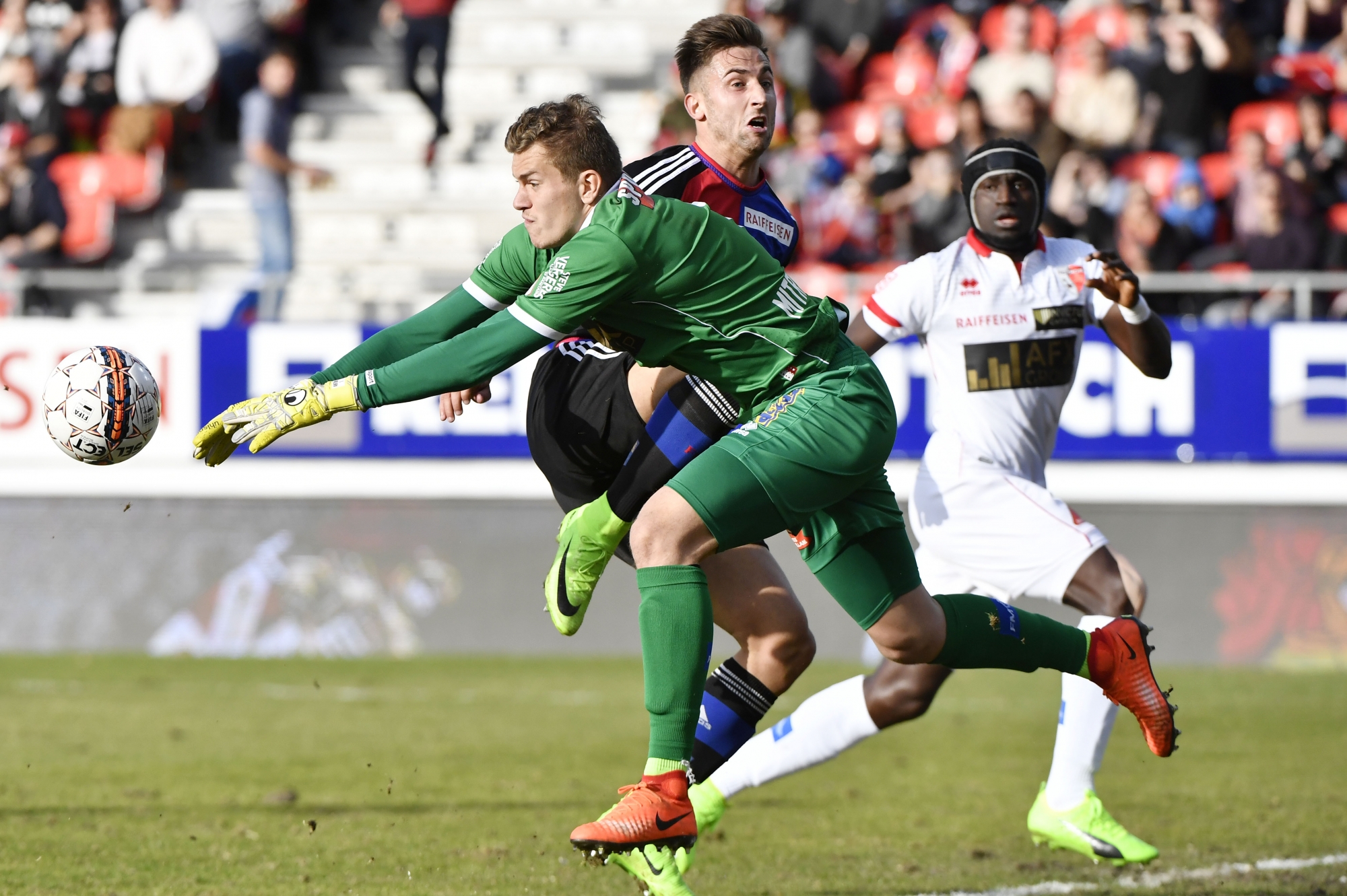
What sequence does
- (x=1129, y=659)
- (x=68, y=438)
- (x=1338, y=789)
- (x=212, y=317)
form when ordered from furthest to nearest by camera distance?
(x=212, y=317), (x=1338, y=789), (x=1129, y=659), (x=68, y=438)

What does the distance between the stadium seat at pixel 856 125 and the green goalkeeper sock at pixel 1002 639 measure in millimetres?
10695

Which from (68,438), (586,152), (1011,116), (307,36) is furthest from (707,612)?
(307,36)

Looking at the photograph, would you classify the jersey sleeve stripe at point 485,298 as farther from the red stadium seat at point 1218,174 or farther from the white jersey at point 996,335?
the red stadium seat at point 1218,174

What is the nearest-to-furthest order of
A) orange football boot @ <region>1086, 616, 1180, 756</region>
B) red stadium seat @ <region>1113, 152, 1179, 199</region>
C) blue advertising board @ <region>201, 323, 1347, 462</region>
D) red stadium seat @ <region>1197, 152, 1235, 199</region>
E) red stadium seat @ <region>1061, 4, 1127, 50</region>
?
orange football boot @ <region>1086, 616, 1180, 756</region>, blue advertising board @ <region>201, 323, 1347, 462</region>, red stadium seat @ <region>1197, 152, 1235, 199</region>, red stadium seat @ <region>1113, 152, 1179, 199</region>, red stadium seat @ <region>1061, 4, 1127, 50</region>

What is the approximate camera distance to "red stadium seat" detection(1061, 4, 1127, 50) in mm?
16062

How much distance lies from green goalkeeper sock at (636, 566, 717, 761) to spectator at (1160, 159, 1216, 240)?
32.7ft

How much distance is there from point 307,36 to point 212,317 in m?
6.35

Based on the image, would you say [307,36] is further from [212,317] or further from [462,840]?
[462,840]

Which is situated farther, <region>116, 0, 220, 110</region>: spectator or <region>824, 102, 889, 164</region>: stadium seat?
<region>116, 0, 220, 110</region>: spectator

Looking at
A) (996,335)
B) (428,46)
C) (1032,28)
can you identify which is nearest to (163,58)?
(428,46)

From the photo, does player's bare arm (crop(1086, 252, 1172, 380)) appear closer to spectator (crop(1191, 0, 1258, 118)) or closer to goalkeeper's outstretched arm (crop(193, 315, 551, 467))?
goalkeeper's outstretched arm (crop(193, 315, 551, 467))

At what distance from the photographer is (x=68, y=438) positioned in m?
4.89

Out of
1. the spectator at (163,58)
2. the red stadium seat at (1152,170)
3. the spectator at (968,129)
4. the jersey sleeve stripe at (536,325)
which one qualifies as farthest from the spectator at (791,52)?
the jersey sleeve stripe at (536,325)

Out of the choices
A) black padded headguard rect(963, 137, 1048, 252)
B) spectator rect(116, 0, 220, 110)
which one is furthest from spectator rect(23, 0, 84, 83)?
black padded headguard rect(963, 137, 1048, 252)
